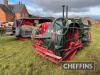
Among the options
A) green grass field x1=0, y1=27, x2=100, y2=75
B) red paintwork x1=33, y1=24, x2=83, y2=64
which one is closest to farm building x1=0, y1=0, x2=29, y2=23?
green grass field x1=0, y1=27, x2=100, y2=75

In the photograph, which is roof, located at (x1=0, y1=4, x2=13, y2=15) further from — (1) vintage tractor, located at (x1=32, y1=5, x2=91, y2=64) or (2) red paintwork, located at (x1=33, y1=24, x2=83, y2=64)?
(2) red paintwork, located at (x1=33, y1=24, x2=83, y2=64)

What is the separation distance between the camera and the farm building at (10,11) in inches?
2793

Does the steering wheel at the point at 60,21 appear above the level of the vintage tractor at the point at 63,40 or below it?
above

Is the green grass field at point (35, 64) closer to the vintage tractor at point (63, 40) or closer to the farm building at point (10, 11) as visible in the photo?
the vintage tractor at point (63, 40)

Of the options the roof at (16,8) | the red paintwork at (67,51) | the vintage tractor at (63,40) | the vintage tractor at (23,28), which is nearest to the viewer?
the red paintwork at (67,51)

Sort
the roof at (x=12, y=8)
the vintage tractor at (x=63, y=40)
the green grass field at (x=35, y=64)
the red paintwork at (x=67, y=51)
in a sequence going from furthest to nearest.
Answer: the roof at (x=12, y=8) < the vintage tractor at (x=63, y=40) < the red paintwork at (x=67, y=51) < the green grass field at (x=35, y=64)

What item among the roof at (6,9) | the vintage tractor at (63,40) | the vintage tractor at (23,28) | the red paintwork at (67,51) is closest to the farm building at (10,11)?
the roof at (6,9)

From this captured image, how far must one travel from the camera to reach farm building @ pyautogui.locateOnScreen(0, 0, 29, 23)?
233 feet

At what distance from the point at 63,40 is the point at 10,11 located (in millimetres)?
65176

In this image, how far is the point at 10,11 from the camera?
74938 millimetres

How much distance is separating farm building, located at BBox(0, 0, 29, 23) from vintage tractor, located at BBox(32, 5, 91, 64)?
194 ft

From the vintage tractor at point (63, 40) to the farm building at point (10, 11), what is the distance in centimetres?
5913

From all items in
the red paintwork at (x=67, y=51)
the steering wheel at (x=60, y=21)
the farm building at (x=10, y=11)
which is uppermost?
the farm building at (x=10, y=11)

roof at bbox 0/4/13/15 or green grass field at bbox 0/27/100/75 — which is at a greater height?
roof at bbox 0/4/13/15
